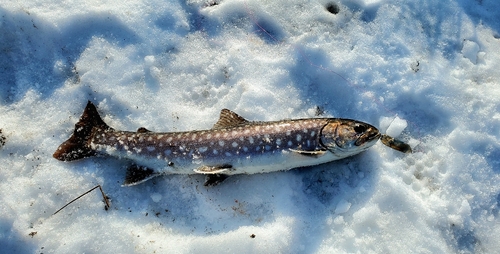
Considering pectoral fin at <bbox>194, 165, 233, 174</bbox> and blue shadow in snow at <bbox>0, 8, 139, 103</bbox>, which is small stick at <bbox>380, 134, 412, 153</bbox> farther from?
blue shadow in snow at <bbox>0, 8, 139, 103</bbox>

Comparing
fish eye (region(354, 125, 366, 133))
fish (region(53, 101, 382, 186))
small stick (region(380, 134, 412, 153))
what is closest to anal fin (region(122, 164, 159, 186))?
fish (region(53, 101, 382, 186))

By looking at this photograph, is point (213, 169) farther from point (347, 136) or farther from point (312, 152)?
point (347, 136)

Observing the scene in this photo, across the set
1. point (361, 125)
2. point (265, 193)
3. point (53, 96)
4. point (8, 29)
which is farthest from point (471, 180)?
point (8, 29)

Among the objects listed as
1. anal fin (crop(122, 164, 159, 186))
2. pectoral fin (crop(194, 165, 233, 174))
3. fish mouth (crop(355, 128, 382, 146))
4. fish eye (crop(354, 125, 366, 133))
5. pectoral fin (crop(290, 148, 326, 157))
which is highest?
fish eye (crop(354, 125, 366, 133))

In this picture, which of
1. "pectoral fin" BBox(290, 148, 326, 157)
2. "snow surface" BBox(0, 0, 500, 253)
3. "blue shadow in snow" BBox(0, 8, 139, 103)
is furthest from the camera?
"blue shadow in snow" BBox(0, 8, 139, 103)

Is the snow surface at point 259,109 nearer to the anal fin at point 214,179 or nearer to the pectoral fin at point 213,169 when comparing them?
the anal fin at point 214,179

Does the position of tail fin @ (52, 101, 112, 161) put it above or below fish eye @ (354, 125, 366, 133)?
below
